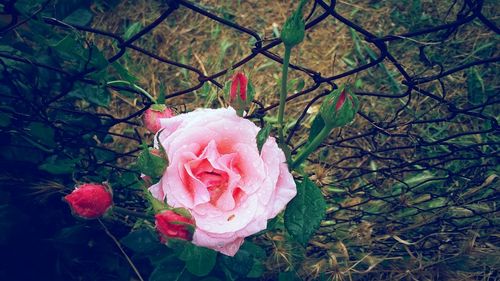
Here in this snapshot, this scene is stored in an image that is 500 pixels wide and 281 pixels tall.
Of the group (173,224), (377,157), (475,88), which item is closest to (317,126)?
(173,224)

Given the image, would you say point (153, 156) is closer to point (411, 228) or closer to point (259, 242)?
point (259, 242)

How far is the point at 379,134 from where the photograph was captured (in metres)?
1.39

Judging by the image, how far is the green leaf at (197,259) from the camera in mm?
749

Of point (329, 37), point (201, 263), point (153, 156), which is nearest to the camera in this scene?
point (153, 156)

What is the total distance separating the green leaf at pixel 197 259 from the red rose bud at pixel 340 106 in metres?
0.34

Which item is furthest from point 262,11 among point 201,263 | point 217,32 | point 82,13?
point 201,263

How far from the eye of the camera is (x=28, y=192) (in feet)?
3.16

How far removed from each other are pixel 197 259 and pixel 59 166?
0.34 metres

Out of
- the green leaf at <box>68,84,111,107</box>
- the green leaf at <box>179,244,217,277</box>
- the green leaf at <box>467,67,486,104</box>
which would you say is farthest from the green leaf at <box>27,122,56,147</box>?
the green leaf at <box>467,67,486,104</box>

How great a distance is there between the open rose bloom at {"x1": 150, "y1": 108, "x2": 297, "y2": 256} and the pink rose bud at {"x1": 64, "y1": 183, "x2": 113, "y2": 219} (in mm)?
81

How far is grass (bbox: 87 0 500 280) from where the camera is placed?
1.09 meters

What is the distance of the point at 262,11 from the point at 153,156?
1.17m

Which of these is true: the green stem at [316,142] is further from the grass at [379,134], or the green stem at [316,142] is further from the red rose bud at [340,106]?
the grass at [379,134]

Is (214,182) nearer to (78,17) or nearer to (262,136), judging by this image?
(262,136)
